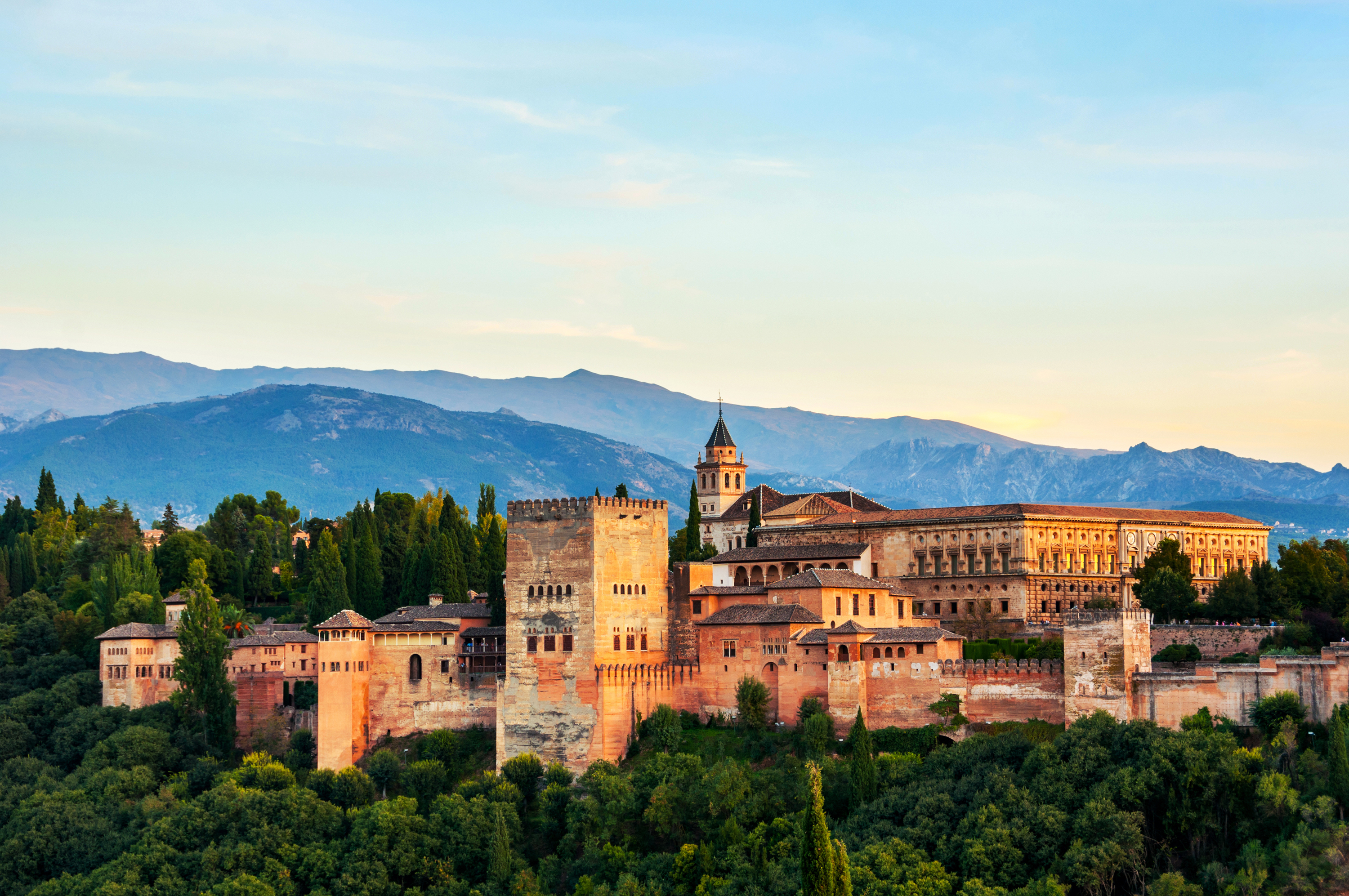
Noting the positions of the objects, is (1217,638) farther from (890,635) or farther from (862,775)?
(862,775)

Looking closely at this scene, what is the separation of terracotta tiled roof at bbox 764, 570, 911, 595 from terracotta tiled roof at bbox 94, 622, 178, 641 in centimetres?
3027

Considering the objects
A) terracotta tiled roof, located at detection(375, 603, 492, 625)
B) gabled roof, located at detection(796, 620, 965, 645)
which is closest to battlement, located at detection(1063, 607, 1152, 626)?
gabled roof, located at detection(796, 620, 965, 645)

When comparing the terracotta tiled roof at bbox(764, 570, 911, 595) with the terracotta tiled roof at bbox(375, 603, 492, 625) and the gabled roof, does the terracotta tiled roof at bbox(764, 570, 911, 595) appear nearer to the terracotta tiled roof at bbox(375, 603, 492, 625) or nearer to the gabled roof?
the gabled roof

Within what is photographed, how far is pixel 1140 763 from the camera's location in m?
53.0

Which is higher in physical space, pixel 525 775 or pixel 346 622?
pixel 346 622

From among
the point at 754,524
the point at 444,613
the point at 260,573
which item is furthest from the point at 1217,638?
the point at 260,573

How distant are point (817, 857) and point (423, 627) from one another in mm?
29415

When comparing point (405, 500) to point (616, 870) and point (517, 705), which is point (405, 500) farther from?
point (616, 870)

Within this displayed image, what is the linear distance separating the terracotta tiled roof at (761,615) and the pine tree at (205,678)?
22.9m

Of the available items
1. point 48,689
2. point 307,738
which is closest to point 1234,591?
point 307,738

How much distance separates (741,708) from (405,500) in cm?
5267

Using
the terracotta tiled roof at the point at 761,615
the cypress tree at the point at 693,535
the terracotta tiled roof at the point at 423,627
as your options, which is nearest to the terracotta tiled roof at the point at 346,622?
the terracotta tiled roof at the point at 423,627

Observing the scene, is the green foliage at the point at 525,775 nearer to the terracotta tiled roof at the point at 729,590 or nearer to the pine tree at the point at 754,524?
the terracotta tiled roof at the point at 729,590

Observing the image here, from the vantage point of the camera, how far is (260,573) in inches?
3903
